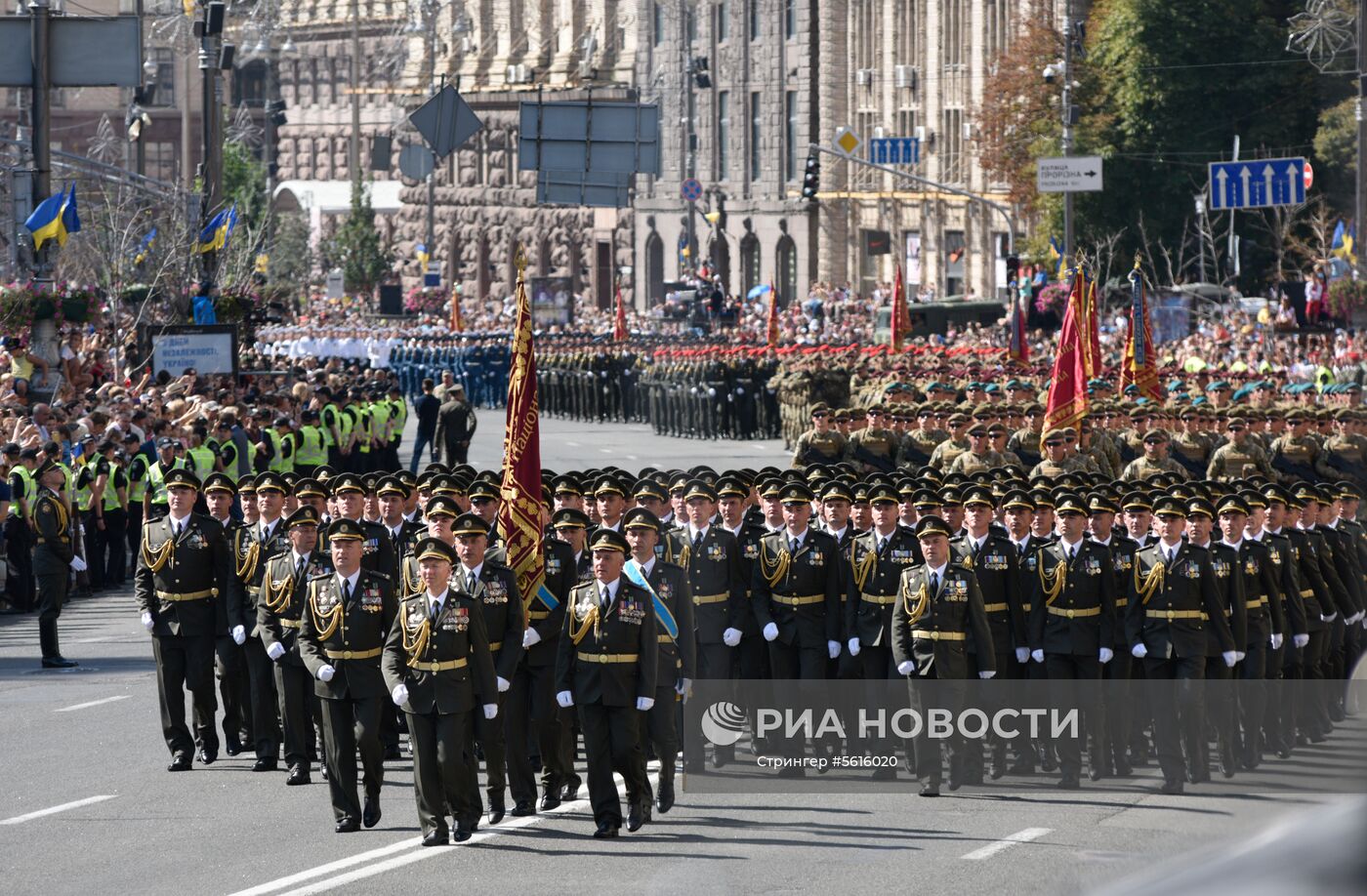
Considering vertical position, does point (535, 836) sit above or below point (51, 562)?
below

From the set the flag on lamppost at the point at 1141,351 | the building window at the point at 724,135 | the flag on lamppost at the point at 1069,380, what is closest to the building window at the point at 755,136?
the building window at the point at 724,135

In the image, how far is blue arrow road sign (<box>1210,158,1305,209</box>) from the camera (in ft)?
116

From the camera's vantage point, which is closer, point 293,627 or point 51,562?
point 293,627

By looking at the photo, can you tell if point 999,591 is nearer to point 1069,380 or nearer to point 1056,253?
point 1069,380

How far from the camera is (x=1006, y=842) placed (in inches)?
373

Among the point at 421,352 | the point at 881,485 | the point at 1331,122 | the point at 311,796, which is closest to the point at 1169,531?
the point at 881,485

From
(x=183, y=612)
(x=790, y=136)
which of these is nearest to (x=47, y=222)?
(x=183, y=612)

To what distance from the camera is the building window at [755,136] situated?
72562 mm

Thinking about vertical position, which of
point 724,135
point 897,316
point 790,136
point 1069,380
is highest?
point 724,135

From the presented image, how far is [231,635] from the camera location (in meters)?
11.8

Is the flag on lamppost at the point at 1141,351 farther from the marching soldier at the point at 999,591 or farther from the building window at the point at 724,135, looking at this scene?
the building window at the point at 724,135

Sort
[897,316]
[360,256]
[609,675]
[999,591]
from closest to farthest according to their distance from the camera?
[609,675] < [999,591] < [897,316] < [360,256]

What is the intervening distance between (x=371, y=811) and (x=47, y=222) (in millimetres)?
14979

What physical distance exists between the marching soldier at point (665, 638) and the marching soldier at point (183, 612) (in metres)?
2.60
